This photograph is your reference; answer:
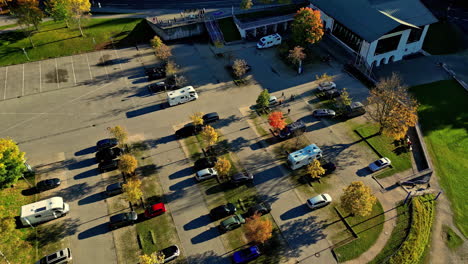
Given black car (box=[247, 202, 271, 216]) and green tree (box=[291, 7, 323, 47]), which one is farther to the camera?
green tree (box=[291, 7, 323, 47])

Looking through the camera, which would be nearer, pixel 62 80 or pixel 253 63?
pixel 62 80

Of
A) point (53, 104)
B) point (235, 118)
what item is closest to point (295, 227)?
point (235, 118)

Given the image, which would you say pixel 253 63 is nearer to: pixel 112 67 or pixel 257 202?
pixel 112 67

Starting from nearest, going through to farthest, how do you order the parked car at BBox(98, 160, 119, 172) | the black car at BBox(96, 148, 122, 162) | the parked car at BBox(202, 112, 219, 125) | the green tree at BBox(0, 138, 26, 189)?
the green tree at BBox(0, 138, 26, 189) < the parked car at BBox(98, 160, 119, 172) < the black car at BBox(96, 148, 122, 162) < the parked car at BBox(202, 112, 219, 125)

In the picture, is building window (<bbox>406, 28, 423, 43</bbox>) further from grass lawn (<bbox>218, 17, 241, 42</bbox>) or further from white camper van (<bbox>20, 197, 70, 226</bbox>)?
white camper van (<bbox>20, 197, 70, 226</bbox>)

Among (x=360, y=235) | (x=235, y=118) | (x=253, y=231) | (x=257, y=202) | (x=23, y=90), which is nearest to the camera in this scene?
(x=253, y=231)

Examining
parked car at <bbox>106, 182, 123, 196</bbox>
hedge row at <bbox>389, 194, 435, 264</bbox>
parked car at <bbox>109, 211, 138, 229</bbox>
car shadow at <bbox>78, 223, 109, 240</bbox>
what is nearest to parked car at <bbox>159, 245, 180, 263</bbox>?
parked car at <bbox>109, 211, 138, 229</bbox>
